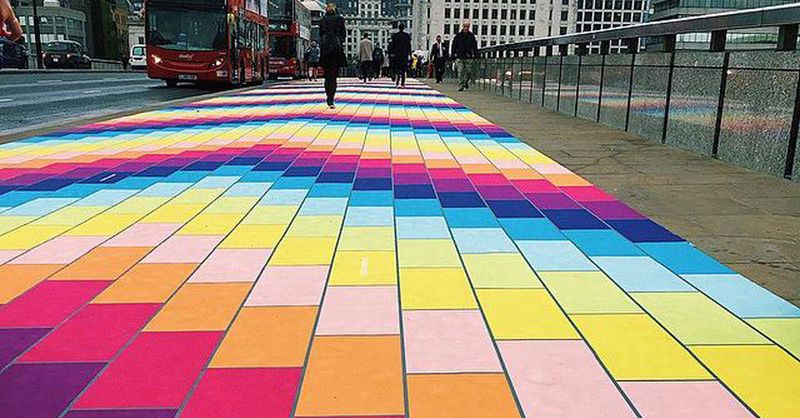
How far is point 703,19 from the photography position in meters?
7.25

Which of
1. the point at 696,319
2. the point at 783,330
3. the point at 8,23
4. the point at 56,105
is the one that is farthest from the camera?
the point at 56,105

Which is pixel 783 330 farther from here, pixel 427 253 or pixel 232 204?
pixel 232 204

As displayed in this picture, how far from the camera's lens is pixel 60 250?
4.08 m

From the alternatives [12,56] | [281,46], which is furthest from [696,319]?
[12,56]

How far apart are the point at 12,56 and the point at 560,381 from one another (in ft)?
159

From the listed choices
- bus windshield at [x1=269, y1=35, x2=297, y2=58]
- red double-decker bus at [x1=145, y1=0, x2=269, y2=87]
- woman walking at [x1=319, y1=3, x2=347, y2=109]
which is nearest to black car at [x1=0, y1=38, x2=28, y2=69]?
bus windshield at [x1=269, y1=35, x2=297, y2=58]

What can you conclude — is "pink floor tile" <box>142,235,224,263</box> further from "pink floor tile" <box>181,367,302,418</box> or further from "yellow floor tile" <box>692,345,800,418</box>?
"yellow floor tile" <box>692,345,800,418</box>

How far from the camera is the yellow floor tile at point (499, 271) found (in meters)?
3.51

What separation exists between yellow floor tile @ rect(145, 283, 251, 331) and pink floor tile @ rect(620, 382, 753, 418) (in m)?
1.66

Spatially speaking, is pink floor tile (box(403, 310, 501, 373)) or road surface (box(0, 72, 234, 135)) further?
road surface (box(0, 72, 234, 135))

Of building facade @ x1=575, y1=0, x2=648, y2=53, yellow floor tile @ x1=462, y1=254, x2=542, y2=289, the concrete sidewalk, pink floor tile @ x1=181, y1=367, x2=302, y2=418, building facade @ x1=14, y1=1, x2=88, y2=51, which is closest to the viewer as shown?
pink floor tile @ x1=181, y1=367, x2=302, y2=418

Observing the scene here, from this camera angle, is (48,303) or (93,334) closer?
(93,334)

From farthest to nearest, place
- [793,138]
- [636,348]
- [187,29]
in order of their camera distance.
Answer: [187,29]
[793,138]
[636,348]

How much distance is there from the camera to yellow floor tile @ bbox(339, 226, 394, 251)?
4.15 metres
